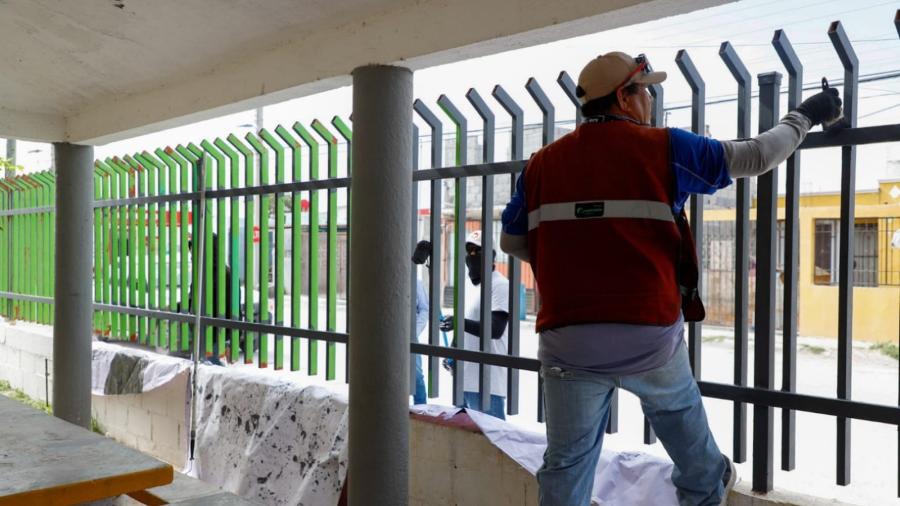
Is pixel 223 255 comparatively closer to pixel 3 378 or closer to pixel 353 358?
pixel 353 358

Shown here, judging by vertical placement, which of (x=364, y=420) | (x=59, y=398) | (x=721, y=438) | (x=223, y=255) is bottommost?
(x=721, y=438)

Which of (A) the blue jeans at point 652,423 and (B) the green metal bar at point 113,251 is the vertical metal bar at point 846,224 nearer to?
(A) the blue jeans at point 652,423

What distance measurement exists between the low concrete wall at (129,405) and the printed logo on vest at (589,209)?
443 centimetres

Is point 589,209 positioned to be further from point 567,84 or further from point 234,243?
point 234,243

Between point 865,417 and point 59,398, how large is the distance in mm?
5769

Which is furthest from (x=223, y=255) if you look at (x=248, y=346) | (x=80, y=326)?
(x=80, y=326)

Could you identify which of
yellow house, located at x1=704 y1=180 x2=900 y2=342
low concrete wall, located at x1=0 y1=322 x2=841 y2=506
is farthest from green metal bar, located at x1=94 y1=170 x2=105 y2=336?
yellow house, located at x1=704 y1=180 x2=900 y2=342

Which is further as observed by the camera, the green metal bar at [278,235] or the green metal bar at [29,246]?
the green metal bar at [29,246]

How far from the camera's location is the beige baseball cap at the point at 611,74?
2.40m

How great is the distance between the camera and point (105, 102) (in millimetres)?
5500

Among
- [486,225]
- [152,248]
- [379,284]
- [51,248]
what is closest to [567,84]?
[486,225]

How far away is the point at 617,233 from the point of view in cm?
227

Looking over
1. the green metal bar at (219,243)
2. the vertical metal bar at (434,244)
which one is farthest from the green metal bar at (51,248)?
the vertical metal bar at (434,244)

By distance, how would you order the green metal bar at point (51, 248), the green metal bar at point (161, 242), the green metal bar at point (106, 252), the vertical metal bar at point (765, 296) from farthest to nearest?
the green metal bar at point (51, 248) → the green metal bar at point (106, 252) → the green metal bar at point (161, 242) → the vertical metal bar at point (765, 296)
